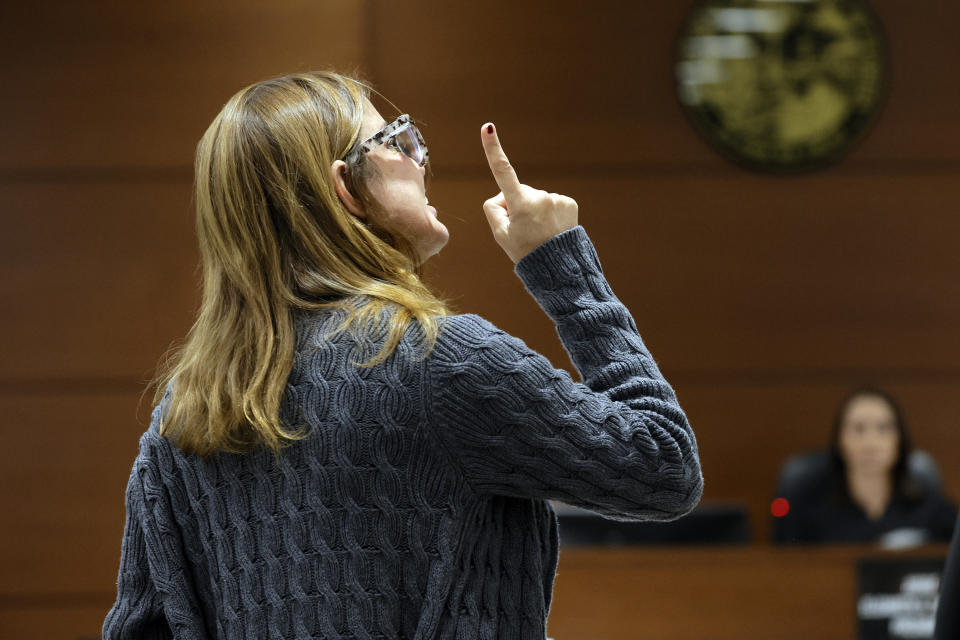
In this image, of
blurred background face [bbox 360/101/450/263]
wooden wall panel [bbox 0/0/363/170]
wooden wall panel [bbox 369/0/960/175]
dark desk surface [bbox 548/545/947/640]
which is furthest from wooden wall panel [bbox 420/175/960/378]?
blurred background face [bbox 360/101/450/263]

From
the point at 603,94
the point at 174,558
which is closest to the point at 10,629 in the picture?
the point at 603,94

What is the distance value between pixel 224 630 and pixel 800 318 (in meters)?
3.80

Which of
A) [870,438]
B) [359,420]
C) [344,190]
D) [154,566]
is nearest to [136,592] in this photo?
[154,566]

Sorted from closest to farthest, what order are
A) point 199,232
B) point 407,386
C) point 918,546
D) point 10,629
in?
point 407,386
point 199,232
point 918,546
point 10,629

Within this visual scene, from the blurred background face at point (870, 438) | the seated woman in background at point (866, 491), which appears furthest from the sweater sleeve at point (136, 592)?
the blurred background face at point (870, 438)

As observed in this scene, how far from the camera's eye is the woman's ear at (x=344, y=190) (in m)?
1.03

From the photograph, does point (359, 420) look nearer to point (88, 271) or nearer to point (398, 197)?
point (398, 197)

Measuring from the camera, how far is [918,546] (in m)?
3.44

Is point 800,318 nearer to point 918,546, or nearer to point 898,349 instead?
point 898,349

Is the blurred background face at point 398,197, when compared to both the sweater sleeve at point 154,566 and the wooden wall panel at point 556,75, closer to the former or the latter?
the sweater sleeve at point 154,566

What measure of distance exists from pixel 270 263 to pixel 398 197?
0.15m

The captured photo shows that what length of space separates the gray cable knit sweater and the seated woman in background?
300cm

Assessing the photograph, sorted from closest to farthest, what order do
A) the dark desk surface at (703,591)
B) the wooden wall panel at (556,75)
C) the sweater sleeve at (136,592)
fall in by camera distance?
the sweater sleeve at (136,592), the dark desk surface at (703,591), the wooden wall panel at (556,75)

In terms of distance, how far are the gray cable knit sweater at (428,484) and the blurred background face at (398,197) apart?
13cm
